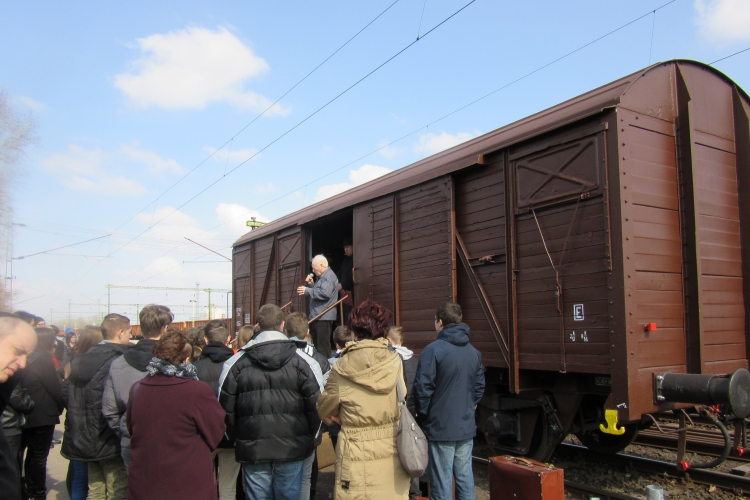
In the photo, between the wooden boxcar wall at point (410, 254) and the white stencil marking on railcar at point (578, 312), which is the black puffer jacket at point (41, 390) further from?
the white stencil marking on railcar at point (578, 312)

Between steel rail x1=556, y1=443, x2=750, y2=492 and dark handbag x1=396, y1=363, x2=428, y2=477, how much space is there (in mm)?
3878

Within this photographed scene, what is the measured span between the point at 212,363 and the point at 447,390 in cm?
202

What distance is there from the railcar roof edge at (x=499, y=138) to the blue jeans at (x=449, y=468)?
310 cm

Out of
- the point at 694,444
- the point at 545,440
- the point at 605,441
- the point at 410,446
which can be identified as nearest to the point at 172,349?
the point at 410,446

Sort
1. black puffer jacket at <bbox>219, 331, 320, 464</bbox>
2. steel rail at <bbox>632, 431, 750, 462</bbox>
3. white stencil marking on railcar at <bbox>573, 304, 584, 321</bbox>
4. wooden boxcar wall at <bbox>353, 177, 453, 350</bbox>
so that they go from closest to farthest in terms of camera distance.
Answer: black puffer jacket at <bbox>219, 331, 320, 464</bbox>, white stencil marking on railcar at <bbox>573, 304, 584, 321</bbox>, steel rail at <bbox>632, 431, 750, 462</bbox>, wooden boxcar wall at <bbox>353, 177, 453, 350</bbox>

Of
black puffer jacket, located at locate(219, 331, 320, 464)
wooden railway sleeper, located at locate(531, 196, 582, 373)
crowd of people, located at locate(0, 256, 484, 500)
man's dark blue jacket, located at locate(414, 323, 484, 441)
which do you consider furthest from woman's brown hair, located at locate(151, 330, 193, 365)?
wooden railway sleeper, located at locate(531, 196, 582, 373)

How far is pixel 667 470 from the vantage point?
5.98 meters

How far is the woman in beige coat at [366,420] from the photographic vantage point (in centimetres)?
327

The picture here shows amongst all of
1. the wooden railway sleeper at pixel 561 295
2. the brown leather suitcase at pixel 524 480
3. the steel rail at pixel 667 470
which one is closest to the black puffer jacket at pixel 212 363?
the brown leather suitcase at pixel 524 480

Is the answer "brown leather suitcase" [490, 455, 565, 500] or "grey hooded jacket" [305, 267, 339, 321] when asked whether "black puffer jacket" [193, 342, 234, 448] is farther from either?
"grey hooded jacket" [305, 267, 339, 321]

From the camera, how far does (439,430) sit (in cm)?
429

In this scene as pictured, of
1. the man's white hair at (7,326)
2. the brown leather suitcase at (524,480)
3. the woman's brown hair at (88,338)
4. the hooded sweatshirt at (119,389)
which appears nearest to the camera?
the man's white hair at (7,326)

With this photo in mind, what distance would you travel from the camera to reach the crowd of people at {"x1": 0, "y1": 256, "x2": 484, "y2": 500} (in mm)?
3256

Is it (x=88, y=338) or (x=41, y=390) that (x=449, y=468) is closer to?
(x=88, y=338)
